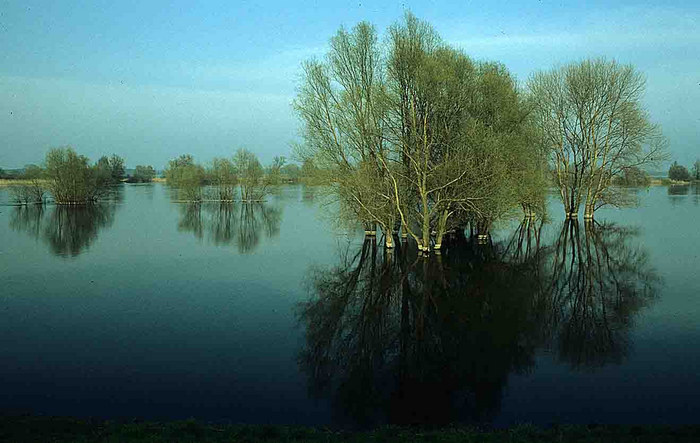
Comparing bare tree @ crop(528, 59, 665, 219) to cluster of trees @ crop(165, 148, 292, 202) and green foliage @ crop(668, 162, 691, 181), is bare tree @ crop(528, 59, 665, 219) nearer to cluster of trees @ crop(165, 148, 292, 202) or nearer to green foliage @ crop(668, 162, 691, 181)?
cluster of trees @ crop(165, 148, 292, 202)

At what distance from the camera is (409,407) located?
7488mm

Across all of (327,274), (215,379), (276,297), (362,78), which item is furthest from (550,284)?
(362,78)

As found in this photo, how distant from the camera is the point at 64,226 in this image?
33.2 meters

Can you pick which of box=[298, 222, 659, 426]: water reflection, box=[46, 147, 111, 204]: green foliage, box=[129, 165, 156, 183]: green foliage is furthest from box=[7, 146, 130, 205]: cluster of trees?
box=[129, 165, 156, 183]: green foliage

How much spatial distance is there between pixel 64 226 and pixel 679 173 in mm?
111865

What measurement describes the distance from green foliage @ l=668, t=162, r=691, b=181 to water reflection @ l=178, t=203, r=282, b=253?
92384 millimetres

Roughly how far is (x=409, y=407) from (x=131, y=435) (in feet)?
12.2

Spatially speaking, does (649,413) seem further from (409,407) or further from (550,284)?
(550,284)

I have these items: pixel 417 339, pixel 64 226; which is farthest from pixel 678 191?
pixel 417 339

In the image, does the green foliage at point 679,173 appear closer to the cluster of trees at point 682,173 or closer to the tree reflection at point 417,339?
the cluster of trees at point 682,173

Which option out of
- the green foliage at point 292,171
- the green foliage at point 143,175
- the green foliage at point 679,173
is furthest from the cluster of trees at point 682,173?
the green foliage at point 143,175

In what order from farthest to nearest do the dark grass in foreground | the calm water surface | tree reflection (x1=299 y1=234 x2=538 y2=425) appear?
tree reflection (x1=299 y1=234 x2=538 y2=425) < the calm water surface < the dark grass in foreground

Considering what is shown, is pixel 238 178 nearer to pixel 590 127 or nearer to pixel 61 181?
pixel 61 181

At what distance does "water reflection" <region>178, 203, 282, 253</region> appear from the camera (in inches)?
1092
